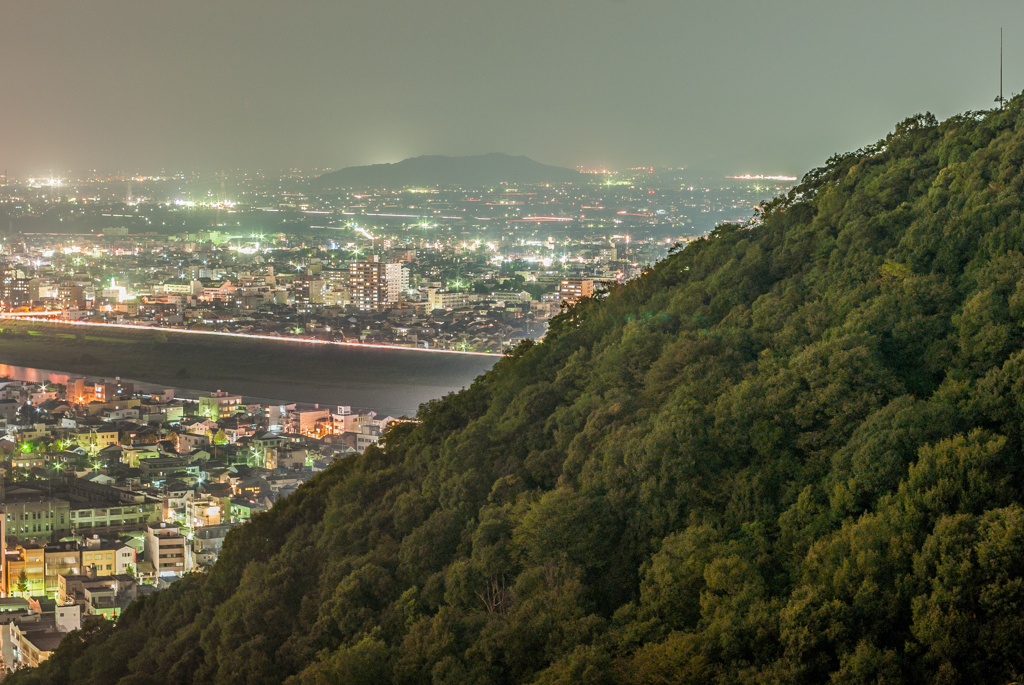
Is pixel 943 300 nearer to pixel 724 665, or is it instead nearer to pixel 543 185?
pixel 724 665

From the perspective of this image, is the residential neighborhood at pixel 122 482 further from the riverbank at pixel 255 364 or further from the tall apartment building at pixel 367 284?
the tall apartment building at pixel 367 284

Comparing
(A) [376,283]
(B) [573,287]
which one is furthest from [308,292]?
(B) [573,287]

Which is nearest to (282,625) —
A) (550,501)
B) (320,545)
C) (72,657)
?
(320,545)

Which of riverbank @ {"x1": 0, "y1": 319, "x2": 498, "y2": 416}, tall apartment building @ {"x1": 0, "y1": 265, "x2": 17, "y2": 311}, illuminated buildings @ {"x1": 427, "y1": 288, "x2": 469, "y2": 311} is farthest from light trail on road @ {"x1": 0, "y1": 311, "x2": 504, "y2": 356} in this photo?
illuminated buildings @ {"x1": 427, "y1": 288, "x2": 469, "y2": 311}

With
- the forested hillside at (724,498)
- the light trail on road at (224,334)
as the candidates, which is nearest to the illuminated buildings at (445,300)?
the light trail on road at (224,334)

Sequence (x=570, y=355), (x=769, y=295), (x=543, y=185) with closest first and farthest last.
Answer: (x=769, y=295), (x=570, y=355), (x=543, y=185)

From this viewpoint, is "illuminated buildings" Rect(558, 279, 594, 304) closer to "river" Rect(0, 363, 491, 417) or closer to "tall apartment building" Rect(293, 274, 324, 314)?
"river" Rect(0, 363, 491, 417)

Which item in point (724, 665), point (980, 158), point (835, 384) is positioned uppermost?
point (980, 158)
